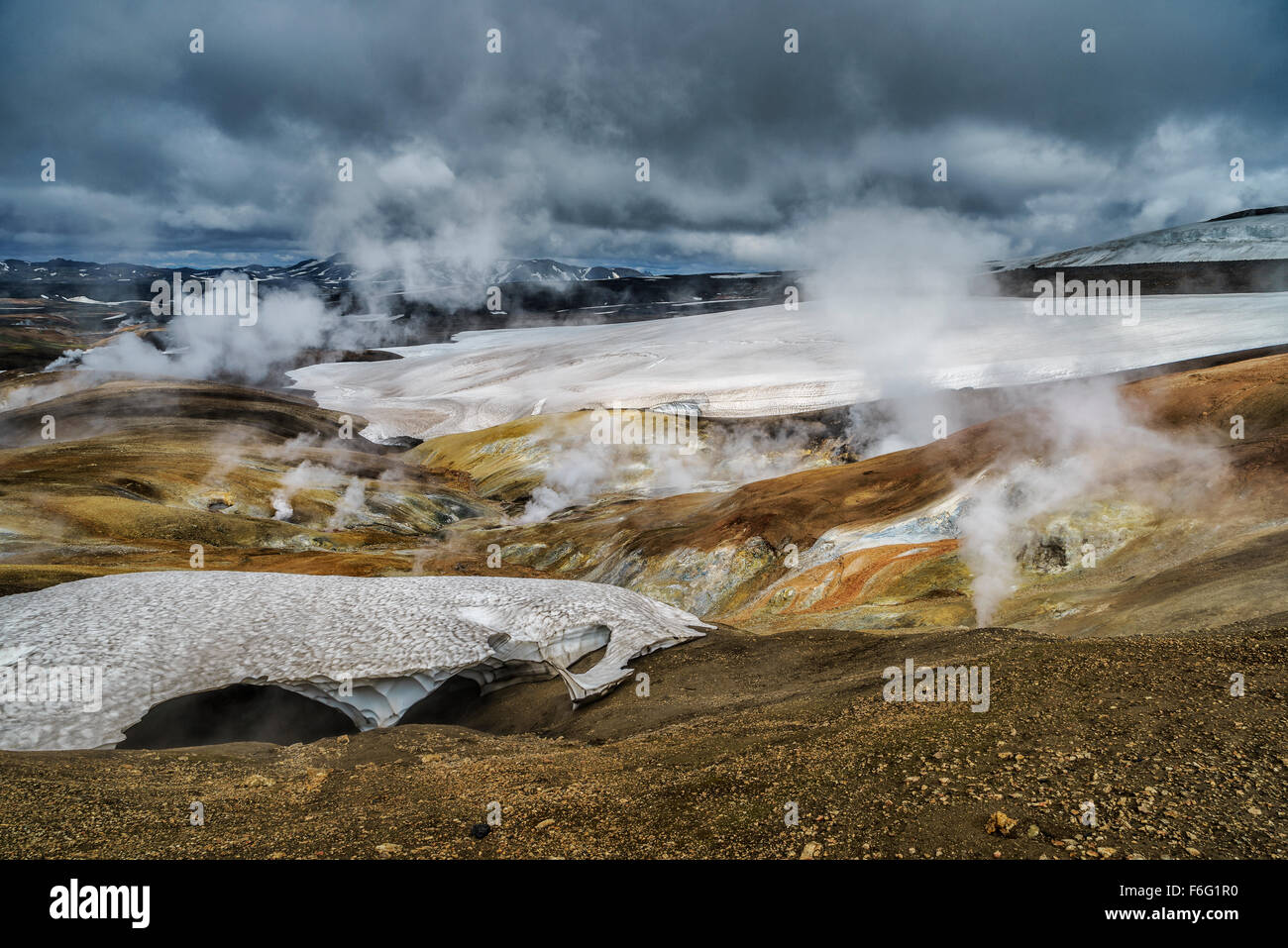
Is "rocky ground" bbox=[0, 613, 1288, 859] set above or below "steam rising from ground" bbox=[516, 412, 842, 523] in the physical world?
below

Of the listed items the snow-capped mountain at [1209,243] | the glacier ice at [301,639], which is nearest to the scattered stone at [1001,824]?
the glacier ice at [301,639]

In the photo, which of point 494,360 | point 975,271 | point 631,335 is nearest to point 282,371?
point 494,360

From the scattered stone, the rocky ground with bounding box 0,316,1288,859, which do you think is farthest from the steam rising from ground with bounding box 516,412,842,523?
the scattered stone

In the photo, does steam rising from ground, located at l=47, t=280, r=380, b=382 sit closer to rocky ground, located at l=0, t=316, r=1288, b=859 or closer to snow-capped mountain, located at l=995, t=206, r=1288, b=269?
rocky ground, located at l=0, t=316, r=1288, b=859

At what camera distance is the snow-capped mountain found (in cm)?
13212

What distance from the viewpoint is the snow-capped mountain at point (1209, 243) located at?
433ft

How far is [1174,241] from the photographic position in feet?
486

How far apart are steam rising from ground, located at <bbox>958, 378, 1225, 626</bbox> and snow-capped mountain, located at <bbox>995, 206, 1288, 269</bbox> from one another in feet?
430

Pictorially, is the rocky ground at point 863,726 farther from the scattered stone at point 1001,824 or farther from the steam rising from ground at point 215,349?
the steam rising from ground at point 215,349

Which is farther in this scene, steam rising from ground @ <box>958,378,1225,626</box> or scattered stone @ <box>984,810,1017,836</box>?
steam rising from ground @ <box>958,378,1225,626</box>

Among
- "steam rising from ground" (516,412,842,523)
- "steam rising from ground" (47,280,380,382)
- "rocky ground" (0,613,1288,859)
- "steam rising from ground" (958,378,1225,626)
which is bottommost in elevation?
"rocky ground" (0,613,1288,859)

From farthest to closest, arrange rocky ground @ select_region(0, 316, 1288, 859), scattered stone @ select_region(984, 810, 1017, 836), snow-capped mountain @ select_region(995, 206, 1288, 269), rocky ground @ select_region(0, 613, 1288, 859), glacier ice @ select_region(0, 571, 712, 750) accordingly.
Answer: snow-capped mountain @ select_region(995, 206, 1288, 269) < glacier ice @ select_region(0, 571, 712, 750) < rocky ground @ select_region(0, 316, 1288, 859) < rocky ground @ select_region(0, 613, 1288, 859) < scattered stone @ select_region(984, 810, 1017, 836)

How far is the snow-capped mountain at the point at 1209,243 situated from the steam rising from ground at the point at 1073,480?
430 feet

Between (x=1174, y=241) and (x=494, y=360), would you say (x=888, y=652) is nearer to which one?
(x=494, y=360)
